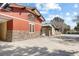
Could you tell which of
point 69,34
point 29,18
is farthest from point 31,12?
point 69,34

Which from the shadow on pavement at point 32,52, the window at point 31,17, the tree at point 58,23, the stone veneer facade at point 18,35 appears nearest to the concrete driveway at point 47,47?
the shadow on pavement at point 32,52

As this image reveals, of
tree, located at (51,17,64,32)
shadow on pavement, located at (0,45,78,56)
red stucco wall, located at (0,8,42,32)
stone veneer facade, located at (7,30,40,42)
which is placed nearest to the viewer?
shadow on pavement, located at (0,45,78,56)

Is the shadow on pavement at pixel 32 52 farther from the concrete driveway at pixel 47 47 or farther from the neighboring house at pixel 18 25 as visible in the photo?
the neighboring house at pixel 18 25

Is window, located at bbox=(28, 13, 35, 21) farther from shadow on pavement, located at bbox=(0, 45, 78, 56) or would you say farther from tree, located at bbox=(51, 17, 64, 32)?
shadow on pavement, located at bbox=(0, 45, 78, 56)

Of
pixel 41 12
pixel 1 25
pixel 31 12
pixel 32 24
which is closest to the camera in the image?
pixel 41 12

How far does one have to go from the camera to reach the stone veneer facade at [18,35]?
22.8 ft

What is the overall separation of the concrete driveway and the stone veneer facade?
0.83m

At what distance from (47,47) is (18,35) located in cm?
176

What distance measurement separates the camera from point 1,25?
270 inches

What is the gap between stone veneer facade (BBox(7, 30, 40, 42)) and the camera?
22.8ft

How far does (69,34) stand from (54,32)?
3.20ft

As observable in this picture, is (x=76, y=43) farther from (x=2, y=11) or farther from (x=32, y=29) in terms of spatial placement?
(x=2, y=11)

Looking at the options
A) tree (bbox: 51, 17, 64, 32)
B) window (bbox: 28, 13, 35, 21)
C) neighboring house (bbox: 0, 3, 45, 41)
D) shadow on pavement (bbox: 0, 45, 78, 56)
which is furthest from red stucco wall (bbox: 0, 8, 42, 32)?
shadow on pavement (bbox: 0, 45, 78, 56)

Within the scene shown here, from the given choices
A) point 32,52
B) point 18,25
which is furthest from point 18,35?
point 32,52
